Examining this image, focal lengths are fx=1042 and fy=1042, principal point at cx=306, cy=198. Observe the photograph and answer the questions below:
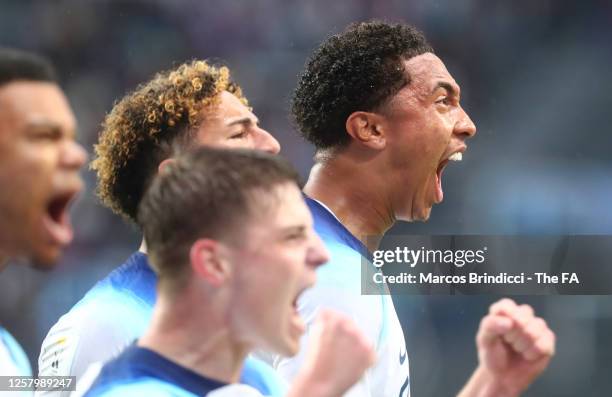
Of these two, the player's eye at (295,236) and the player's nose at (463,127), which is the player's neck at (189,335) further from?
the player's nose at (463,127)

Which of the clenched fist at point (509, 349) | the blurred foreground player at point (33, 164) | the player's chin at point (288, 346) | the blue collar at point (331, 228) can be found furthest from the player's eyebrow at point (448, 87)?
the blurred foreground player at point (33, 164)

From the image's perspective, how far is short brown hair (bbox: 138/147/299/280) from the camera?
136cm

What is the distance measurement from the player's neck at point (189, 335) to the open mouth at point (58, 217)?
0.18 m

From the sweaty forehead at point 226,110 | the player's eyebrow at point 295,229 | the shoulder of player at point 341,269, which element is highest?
the sweaty forehead at point 226,110

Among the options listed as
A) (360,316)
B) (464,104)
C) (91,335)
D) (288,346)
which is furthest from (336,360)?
(464,104)

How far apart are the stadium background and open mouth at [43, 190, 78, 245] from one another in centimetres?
255

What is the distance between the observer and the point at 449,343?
13.0 feet

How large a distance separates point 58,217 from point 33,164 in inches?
3.1

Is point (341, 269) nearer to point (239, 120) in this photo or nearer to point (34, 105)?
point (239, 120)

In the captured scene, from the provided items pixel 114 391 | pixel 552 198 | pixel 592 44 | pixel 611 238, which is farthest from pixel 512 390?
pixel 592 44

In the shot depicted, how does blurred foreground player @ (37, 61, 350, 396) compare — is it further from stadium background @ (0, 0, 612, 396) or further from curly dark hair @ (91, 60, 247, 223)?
stadium background @ (0, 0, 612, 396)

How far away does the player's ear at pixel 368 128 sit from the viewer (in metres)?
2.43

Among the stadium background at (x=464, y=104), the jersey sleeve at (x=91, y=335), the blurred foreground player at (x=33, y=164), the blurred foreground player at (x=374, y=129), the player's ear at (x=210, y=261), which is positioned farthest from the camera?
the stadium background at (x=464, y=104)

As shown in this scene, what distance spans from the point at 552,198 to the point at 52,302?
199 cm
